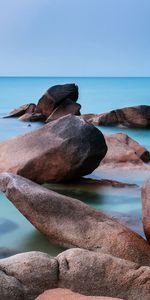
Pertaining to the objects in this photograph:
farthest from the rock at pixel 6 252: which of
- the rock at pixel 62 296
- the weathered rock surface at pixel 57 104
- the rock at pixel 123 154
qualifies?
the weathered rock surface at pixel 57 104

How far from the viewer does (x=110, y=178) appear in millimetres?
8000

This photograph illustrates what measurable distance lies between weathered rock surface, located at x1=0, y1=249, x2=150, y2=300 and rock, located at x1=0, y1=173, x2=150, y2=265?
86 cm

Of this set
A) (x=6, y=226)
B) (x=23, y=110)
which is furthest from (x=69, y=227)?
(x=23, y=110)

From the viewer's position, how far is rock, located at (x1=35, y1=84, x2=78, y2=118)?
56.3ft

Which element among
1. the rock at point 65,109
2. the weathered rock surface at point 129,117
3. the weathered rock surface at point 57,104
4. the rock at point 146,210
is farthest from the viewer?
the weathered rock surface at point 57,104

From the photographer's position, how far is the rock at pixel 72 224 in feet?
14.6

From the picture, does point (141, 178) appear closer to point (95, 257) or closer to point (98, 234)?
point (98, 234)

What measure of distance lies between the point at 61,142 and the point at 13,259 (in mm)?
3783

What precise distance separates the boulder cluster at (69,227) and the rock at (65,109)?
25.4 feet

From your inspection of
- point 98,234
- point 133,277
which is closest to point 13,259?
point 133,277

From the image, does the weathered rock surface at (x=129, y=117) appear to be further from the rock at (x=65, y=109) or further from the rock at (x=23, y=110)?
the rock at (x=23, y=110)

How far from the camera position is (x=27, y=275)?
325cm

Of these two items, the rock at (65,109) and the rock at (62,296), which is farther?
the rock at (65,109)

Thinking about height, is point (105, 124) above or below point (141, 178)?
below
